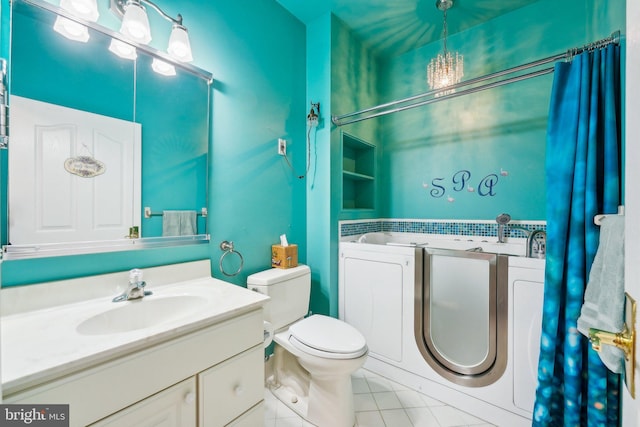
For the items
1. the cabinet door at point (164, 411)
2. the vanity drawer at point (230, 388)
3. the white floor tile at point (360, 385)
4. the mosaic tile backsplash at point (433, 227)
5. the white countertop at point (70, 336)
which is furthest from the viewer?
the mosaic tile backsplash at point (433, 227)

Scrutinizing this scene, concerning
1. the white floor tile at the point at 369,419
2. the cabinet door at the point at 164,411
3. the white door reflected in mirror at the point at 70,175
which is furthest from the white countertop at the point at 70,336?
the white floor tile at the point at 369,419

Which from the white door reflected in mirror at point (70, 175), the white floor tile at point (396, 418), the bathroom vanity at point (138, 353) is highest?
the white door reflected in mirror at point (70, 175)

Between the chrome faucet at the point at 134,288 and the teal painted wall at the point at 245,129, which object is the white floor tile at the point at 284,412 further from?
the chrome faucet at the point at 134,288

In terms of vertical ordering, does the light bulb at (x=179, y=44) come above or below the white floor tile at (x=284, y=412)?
above

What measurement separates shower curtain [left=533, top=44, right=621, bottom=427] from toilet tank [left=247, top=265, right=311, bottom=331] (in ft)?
4.22

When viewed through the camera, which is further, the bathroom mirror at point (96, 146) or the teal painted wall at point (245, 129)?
the teal painted wall at point (245, 129)

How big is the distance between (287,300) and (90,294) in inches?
38.2

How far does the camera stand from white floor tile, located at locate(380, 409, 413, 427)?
4.72 feet

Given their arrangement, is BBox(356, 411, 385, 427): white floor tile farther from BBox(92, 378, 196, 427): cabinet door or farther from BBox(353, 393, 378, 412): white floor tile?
BBox(92, 378, 196, 427): cabinet door

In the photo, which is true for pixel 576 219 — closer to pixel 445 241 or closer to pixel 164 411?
pixel 445 241

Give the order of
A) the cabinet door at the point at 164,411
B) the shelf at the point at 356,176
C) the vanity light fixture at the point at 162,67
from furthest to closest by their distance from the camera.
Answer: the shelf at the point at 356,176, the vanity light fixture at the point at 162,67, the cabinet door at the point at 164,411

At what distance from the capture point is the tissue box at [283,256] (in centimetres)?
178

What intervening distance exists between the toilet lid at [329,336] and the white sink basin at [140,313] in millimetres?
581

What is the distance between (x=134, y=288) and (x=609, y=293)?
155cm
